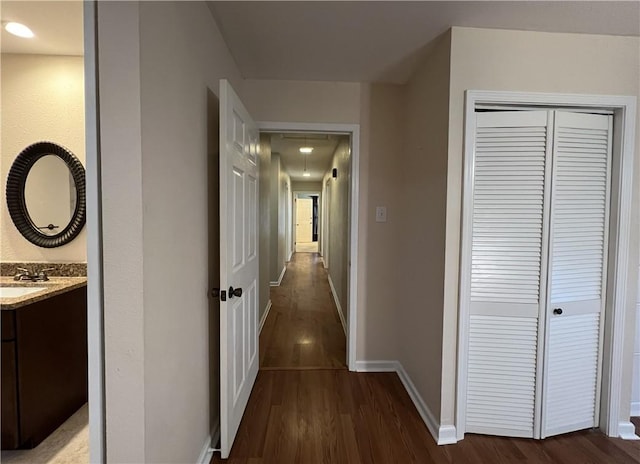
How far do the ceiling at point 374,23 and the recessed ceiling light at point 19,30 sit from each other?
3.52 ft

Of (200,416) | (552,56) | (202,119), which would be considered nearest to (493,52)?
(552,56)

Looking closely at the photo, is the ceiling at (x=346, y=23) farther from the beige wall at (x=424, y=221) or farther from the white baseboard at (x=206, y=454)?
the white baseboard at (x=206, y=454)

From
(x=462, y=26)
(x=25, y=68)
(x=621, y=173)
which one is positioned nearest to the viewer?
(x=462, y=26)

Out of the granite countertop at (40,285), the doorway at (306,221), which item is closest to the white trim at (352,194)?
the granite countertop at (40,285)

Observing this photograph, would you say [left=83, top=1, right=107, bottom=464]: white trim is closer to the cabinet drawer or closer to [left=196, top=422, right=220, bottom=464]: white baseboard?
[left=196, top=422, right=220, bottom=464]: white baseboard

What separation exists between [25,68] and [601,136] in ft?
11.7

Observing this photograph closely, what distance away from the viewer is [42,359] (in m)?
1.67

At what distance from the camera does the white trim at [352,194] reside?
7.98ft

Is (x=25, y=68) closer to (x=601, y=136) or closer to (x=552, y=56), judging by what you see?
(x=552, y=56)

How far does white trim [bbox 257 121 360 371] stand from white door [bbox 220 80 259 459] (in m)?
0.32

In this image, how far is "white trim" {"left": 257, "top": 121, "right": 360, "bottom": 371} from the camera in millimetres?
2434

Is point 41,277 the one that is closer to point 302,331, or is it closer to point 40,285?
point 40,285

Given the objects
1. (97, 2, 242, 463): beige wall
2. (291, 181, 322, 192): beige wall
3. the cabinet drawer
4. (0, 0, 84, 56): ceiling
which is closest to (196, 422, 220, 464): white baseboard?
(97, 2, 242, 463): beige wall

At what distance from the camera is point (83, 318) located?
6.49ft
